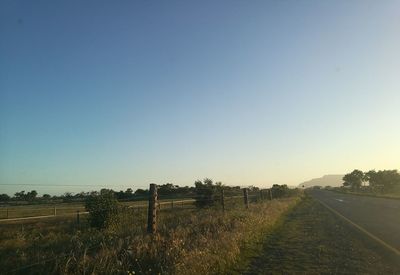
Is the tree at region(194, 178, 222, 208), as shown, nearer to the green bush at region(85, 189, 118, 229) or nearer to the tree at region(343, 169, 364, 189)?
the green bush at region(85, 189, 118, 229)

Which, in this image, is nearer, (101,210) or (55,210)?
(101,210)

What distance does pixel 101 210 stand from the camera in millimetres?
17656

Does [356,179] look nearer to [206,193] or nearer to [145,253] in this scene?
[206,193]

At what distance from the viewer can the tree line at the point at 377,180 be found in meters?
105

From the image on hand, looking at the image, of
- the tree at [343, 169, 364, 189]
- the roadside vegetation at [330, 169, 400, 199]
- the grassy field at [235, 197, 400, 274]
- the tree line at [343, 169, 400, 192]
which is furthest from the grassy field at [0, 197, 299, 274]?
the tree at [343, 169, 364, 189]

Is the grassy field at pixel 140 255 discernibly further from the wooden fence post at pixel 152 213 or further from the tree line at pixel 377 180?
the tree line at pixel 377 180

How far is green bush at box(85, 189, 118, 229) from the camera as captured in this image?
17.7 m

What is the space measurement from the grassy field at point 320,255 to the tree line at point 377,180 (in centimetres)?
9585

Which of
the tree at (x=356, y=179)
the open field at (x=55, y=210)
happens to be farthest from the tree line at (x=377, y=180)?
the open field at (x=55, y=210)

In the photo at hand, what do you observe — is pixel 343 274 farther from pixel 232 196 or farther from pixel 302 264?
pixel 232 196

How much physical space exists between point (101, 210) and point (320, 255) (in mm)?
10082

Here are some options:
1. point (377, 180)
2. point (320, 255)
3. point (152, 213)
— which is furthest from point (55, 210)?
point (377, 180)

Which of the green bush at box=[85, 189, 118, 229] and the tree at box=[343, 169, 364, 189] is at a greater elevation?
the tree at box=[343, 169, 364, 189]

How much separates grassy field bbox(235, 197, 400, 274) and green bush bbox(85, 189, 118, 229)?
23.4 ft
